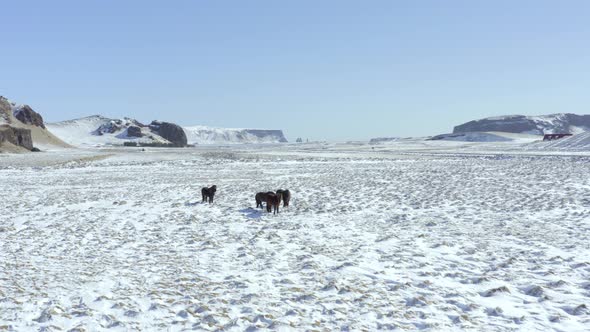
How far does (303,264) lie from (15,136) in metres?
106

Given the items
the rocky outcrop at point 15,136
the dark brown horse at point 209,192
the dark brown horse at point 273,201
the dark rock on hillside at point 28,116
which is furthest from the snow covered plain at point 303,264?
the dark rock on hillside at point 28,116

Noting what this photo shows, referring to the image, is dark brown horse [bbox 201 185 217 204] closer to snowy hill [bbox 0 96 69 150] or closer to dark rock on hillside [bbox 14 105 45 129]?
snowy hill [bbox 0 96 69 150]

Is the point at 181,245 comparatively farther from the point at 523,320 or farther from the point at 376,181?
the point at 376,181

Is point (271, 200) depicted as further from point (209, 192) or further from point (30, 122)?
point (30, 122)

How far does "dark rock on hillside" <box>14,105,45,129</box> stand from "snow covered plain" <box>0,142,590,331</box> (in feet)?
524

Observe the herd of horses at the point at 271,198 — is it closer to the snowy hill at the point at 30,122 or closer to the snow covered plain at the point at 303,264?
the snow covered plain at the point at 303,264

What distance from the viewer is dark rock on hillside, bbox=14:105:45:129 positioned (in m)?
156

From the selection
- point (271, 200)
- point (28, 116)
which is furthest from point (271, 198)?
point (28, 116)

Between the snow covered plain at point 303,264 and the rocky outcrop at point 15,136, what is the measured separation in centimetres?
8683

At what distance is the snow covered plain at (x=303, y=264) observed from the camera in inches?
281

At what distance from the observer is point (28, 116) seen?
15788 cm

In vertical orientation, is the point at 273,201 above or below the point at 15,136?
below

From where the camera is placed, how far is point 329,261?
10.2 metres

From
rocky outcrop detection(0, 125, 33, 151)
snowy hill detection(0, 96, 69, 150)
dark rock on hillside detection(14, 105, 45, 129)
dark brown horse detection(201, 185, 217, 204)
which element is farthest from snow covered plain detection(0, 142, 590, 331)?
dark rock on hillside detection(14, 105, 45, 129)
